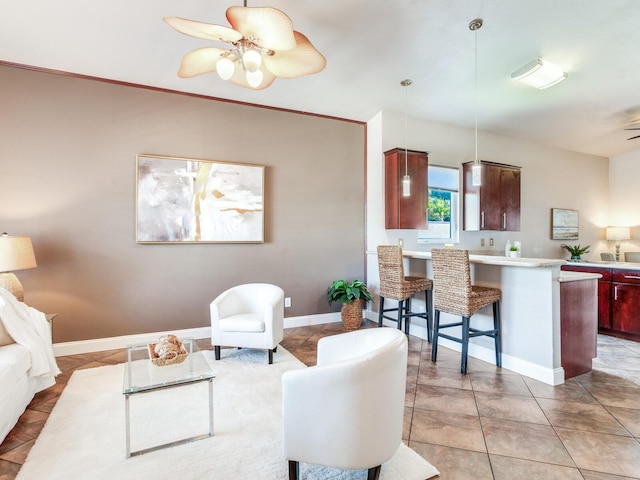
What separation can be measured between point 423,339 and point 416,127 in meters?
2.97

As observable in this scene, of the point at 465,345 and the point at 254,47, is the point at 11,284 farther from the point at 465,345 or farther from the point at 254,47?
the point at 465,345

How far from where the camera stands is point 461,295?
9.64ft

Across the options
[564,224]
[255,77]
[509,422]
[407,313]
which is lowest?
[509,422]

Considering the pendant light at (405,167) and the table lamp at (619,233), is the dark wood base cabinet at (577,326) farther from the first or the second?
the table lamp at (619,233)

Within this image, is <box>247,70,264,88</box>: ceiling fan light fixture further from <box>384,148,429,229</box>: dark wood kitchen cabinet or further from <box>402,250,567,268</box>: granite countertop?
<box>384,148,429,229</box>: dark wood kitchen cabinet

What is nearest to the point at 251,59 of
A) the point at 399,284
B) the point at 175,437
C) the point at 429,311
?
the point at 175,437

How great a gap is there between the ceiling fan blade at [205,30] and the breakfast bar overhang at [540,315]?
2.74 meters

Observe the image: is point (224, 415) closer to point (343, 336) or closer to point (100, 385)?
point (343, 336)

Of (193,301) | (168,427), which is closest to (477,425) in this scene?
(168,427)

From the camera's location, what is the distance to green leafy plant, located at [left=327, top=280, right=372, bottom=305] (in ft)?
14.4

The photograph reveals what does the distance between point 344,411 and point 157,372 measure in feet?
4.23

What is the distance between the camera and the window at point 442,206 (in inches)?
196

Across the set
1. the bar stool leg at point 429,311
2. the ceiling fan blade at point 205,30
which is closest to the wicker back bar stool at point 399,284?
the bar stool leg at point 429,311

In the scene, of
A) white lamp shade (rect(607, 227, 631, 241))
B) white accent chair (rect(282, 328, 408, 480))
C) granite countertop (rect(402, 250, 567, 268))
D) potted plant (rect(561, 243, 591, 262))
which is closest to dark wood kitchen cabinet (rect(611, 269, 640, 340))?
potted plant (rect(561, 243, 591, 262))
